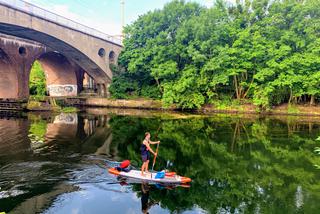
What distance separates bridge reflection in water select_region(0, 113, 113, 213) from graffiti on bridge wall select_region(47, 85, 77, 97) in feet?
96.0

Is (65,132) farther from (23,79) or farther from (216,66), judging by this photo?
(23,79)

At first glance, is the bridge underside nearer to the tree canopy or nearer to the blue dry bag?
the tree canopy

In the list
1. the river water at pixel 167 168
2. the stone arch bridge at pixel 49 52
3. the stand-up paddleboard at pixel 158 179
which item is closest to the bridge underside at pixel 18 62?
the stone arch bridge at pixel 49 52

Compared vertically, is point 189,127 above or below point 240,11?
below

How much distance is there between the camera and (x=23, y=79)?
36.6 meters

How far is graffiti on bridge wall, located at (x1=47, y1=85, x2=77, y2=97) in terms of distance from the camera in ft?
163

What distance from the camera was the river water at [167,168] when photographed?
8.11 m

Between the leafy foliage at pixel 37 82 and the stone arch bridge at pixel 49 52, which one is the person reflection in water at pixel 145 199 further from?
the leafy foliage at pixel 37 82

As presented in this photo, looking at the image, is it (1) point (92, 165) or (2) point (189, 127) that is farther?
(2) point (189, 127)

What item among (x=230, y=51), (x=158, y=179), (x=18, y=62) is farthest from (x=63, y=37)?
(x=158, y=179)

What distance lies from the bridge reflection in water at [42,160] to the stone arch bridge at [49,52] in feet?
35.1

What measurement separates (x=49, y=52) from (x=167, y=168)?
35.8 metres

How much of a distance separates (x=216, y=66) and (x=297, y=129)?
38.9 feet

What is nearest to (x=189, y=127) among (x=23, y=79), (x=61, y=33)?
(x=61, y=33)
